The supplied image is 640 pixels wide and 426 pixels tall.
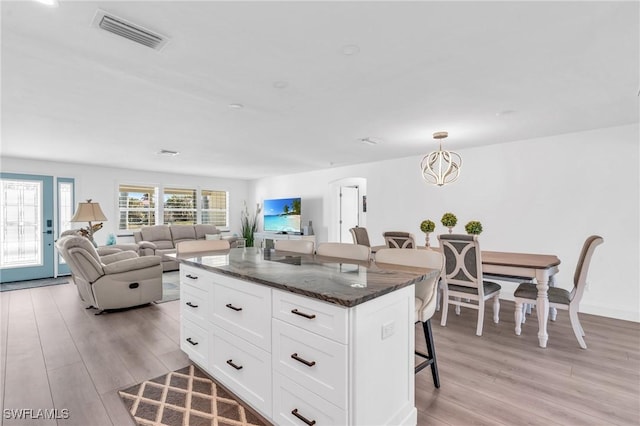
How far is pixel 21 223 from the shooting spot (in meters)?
6.02

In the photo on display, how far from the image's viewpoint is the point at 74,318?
3.76m

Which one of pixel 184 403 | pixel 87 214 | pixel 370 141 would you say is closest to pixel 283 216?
pixel 370 141

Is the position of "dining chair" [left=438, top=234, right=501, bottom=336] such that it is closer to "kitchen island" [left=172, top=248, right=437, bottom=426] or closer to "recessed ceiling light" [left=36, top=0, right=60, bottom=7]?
"kitchen island" [left=172, top=248, right=437, bottom=426]

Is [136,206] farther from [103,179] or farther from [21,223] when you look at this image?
[21,223]

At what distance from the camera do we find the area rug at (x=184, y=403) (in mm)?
1882

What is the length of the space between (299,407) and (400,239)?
2760 millimetres

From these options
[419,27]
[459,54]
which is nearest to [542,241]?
[459,54]

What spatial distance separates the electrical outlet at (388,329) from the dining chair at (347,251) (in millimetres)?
851

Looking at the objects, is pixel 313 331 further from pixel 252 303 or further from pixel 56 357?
pixel 56 357

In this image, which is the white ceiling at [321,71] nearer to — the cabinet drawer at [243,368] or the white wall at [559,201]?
the white wall at [559,201]

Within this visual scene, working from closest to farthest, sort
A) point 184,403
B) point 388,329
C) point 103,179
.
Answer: point 388,329 < point 184,403 < point 103,179

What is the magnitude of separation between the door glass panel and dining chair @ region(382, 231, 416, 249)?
6.71 metres

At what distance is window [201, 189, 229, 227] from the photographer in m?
8.79

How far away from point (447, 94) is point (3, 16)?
9.90 ft
